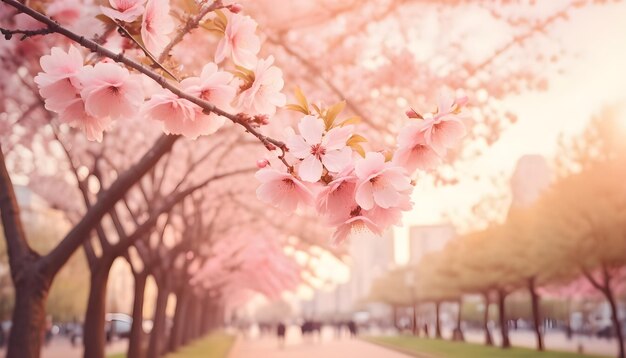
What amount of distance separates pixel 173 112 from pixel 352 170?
857 millimetres

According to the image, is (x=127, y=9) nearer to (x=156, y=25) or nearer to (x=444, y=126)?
(x=156, y=25)

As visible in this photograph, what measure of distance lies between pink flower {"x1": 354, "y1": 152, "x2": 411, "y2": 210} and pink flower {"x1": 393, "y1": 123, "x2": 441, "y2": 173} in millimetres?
167

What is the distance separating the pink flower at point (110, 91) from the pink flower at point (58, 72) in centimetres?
9

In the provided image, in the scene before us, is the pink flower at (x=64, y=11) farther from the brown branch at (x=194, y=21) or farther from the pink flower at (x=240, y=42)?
the pink flower at (x=240, y=42)

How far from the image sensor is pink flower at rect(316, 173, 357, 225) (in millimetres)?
2969

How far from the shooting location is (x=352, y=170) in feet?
9.57

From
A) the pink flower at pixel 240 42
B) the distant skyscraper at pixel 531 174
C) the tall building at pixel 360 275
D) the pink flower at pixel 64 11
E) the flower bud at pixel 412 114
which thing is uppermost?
the distant skyscraper at pixel 531 174

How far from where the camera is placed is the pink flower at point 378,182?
2.83 meters

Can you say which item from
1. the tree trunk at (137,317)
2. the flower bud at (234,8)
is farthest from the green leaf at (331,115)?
the tree trunk at (137,317)

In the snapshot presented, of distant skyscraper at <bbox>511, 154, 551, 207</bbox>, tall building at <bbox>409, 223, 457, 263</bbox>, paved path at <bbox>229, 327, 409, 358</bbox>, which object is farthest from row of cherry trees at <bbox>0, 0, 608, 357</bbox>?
tall building at <bbox>409, 223, 457, 263</bbox>

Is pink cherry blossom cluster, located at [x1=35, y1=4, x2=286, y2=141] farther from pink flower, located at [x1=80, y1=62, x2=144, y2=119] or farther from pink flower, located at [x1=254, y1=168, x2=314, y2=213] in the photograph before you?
pink flower, located at [x1=254, y1=168, x2=314, y2=213]

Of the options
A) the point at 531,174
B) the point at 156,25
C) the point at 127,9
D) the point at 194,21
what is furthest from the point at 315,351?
the point at 531,174

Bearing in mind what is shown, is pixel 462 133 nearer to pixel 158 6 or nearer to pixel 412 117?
pixel 412 117

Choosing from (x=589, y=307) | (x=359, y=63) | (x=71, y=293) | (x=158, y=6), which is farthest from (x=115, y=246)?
(x=589, y=307)
